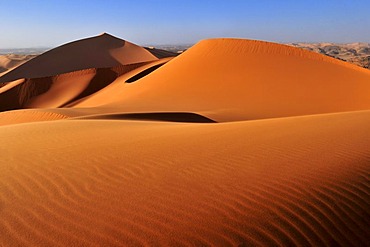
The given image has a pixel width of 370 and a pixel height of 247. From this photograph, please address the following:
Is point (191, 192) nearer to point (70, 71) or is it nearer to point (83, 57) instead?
point (70, 71)

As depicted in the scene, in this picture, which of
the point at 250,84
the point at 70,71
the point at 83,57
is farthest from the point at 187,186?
the point at 83,57

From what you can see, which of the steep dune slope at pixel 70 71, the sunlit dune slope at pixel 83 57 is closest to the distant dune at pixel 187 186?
the steep dune slope at pixel 70 71

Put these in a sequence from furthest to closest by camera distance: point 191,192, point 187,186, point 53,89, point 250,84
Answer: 1. point 53,89
2. point 250,84
3. point 187,186
4. point 191,192

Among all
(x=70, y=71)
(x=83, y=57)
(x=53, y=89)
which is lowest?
(x=70, y=71)

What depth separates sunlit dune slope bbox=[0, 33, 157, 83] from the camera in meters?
46.6

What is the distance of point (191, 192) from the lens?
3.24 metres

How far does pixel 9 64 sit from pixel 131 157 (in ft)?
253

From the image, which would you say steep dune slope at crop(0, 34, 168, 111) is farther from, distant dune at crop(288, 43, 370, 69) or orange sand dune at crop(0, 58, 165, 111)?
distant dune at crop(288, 43, 370, 69)

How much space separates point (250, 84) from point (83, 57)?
3902cm

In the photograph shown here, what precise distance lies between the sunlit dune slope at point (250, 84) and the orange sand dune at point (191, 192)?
8.35 m

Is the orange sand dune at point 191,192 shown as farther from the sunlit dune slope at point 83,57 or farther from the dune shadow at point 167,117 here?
the sunlit dune slope at point 83,57

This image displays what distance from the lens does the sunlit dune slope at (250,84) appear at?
16062mm

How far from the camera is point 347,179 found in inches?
138

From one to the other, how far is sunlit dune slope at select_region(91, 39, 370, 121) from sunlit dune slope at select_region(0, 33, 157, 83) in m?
26.9
